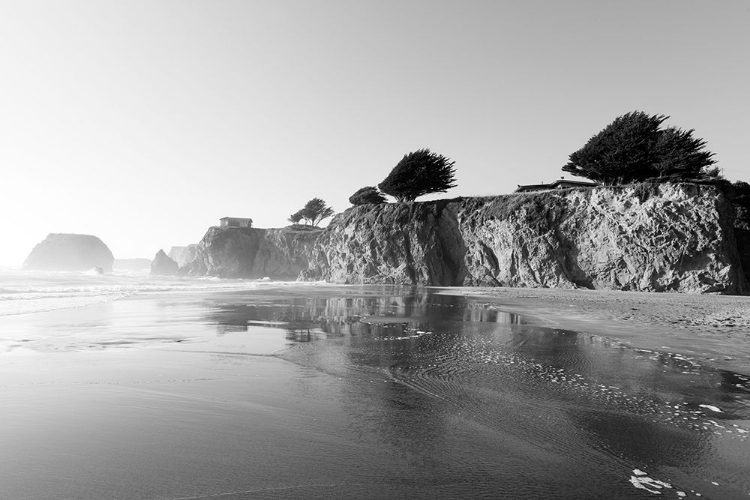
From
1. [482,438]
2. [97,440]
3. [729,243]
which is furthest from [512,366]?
[729,243]

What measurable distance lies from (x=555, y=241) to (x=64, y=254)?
182 m

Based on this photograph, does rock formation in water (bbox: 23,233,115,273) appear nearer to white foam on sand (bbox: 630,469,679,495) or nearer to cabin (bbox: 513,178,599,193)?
cabin (bbox: 513,178,599,193)

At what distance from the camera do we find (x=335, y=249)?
67.6 meters

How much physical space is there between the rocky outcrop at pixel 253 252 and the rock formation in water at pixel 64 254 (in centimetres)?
8644

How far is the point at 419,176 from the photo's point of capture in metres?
60.5

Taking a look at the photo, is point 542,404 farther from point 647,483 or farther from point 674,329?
point 674,329

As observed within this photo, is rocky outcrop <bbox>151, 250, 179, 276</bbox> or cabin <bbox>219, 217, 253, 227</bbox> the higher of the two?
cabin <bbox>219, 217, 253, 227</bbox>

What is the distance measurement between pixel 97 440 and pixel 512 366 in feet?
21.8

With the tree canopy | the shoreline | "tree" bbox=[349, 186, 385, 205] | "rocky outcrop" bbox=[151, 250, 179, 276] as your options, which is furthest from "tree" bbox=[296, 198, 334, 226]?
the shoreline

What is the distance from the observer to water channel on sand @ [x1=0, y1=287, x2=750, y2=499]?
3.36m

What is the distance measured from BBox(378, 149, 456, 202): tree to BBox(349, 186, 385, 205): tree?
43.4ft

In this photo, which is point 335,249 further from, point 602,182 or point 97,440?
point 97,440

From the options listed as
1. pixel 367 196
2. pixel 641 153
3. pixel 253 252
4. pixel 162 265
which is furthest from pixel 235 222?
pixel 641 153

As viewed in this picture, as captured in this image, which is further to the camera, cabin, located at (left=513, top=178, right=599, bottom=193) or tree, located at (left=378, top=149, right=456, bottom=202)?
tree, located at (left=378, top=149, right=456, bottom=202)
